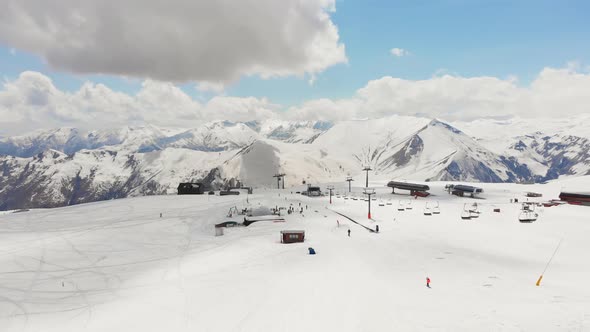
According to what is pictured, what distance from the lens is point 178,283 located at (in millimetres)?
36094

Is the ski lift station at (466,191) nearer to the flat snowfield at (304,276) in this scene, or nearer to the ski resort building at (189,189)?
the flat snowfield at (304,276)

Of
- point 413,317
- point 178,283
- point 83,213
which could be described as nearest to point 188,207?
point 83,213

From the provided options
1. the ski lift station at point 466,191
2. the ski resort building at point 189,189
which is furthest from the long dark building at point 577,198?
the ski resort building at point 189,189

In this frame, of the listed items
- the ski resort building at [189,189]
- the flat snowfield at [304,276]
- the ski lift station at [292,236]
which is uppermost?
the ski resort building at [189,189]

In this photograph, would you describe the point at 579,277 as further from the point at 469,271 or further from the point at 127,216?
the point at 127,216

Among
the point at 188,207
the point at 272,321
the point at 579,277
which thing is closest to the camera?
the point at 272,321

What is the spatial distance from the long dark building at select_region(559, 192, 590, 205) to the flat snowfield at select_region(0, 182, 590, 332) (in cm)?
1104

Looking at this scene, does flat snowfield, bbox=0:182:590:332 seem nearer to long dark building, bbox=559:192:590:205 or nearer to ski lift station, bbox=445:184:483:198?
long dark building, bbox=559:192:590:205

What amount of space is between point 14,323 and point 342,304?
1271 inches

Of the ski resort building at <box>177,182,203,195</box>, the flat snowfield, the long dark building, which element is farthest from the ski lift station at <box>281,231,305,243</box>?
the ski resort building at <box>177,182,203,195</box>

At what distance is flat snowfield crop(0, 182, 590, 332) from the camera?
24.8 meters

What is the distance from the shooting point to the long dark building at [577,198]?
78637 millimetres

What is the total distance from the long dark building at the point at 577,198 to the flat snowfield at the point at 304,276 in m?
11.0

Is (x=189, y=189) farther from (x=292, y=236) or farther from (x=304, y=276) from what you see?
(x=304, y=276)
